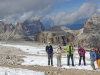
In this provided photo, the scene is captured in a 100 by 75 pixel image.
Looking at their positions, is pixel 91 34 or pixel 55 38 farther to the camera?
pixel 55 38

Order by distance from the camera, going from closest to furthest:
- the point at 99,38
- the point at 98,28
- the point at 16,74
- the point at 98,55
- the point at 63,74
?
the point at 16,74 < the point at 63,74 < the point at 98,55 < the point at 99,38 < the point at 98,28

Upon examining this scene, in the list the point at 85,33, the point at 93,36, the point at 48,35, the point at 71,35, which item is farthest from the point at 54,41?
the point at 93,36

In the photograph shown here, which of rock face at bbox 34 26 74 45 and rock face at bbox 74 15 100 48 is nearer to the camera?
rock face at bbox 74 15 100 48

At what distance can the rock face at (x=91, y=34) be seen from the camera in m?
103

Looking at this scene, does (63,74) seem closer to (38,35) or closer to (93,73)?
(93,73)

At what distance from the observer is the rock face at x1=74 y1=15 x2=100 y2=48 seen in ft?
338

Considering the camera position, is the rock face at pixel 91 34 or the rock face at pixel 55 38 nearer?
the rock face at pixel 91 34

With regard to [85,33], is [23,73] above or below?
below

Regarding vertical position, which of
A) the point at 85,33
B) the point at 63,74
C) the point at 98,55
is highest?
the point at 85,33

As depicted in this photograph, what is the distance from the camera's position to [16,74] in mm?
6812

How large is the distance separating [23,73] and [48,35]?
161 meters

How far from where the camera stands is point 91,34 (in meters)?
109

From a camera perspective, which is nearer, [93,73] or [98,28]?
[93,73]

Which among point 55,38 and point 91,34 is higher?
point 91,34
